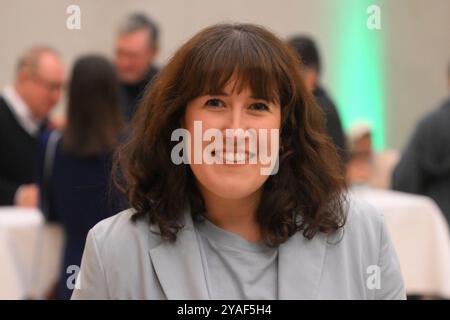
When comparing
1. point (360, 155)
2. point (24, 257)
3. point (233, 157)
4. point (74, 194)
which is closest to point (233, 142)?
point (233, 157)

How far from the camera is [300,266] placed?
1329 millimetres

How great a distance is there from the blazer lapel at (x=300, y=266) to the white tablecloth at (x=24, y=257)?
6.11ft

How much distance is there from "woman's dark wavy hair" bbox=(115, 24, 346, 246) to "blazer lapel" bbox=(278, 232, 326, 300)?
0.02 m

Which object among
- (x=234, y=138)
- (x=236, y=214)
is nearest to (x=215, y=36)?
(x=234, y=138)

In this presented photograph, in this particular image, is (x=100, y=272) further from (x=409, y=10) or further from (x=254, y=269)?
(x=409, y=10)

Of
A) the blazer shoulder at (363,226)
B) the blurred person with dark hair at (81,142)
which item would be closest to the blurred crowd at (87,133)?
the blurred person with dark hair at (81,142)

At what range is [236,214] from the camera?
54.6 inches

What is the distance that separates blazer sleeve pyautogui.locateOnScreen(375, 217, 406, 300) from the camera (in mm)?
1357

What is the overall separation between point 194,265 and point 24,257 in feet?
8.27

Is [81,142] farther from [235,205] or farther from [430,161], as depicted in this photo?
[430,161]

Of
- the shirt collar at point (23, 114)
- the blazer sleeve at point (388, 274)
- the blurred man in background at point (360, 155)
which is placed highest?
the blazer sleeve at point (388, 274)

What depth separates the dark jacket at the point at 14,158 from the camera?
3.96 metres

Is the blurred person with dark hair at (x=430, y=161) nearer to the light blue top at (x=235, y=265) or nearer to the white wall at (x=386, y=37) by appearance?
the white wall at (x=386, y=37)

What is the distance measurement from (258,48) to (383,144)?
5326 millimetres
